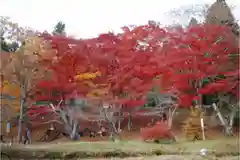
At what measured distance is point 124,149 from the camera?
5.00 meters

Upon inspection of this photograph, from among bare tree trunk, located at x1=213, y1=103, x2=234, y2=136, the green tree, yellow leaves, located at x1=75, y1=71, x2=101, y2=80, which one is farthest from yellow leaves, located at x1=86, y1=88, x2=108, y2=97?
bare tree trunk, located at x1=213, y1=103, x2=234, y2=136

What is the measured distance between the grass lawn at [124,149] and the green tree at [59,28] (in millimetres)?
2312

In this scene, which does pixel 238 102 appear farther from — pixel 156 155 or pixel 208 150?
pixel 156 155

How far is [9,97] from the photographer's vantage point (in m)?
6.05

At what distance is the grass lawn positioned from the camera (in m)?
4.66

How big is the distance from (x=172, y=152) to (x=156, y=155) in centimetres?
30

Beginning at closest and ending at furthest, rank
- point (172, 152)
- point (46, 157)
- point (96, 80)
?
point (46, 157) < point (172, 152) < point (96, 80)

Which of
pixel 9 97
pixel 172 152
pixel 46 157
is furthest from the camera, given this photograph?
pixel 9 97

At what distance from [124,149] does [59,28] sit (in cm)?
277

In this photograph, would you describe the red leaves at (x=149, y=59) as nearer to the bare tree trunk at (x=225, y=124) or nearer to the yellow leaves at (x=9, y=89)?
the bare tree trunk at (x=225, y=124)

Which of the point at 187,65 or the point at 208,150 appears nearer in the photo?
the point at 208,150

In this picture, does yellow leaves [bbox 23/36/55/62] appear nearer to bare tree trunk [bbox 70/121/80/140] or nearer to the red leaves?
the red leaves

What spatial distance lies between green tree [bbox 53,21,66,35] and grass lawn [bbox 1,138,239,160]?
231cm

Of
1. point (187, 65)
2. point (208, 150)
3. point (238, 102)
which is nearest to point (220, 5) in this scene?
point (187, 65)
